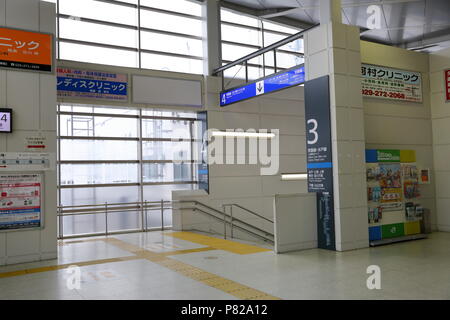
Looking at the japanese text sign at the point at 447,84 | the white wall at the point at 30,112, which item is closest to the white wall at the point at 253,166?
the white wall at the point at 30,112

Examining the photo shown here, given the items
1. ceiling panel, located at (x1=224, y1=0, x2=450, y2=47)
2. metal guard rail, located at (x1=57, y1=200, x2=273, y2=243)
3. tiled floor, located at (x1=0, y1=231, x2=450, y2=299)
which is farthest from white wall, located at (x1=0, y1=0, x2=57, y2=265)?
ceiling panel, located at (x1=224, y1=0, x2=450, y2=47)

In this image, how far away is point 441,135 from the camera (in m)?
9.69

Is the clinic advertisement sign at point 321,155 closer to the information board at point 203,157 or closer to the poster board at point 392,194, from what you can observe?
the poster board at point 392,194

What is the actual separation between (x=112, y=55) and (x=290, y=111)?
236 inches

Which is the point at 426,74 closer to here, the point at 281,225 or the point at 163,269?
the point at 281,225

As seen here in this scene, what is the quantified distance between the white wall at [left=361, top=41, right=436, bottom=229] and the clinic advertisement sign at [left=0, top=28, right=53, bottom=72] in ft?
21.1

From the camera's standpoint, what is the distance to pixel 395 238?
8242 millimetres

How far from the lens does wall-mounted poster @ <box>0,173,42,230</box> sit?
7.04 metres

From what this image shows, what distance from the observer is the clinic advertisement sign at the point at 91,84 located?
9984mm

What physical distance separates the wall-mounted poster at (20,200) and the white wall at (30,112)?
137mm

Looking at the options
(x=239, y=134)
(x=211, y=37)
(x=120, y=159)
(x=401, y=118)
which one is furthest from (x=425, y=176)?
(x=120, y=159)

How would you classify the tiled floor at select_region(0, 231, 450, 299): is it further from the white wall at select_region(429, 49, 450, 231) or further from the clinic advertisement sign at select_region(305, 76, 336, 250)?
the white wall at select_region(429, 49, 450, 231)

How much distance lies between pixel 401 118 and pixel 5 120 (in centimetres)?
832

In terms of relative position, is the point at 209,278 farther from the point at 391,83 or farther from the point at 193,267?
the point at 391,83
